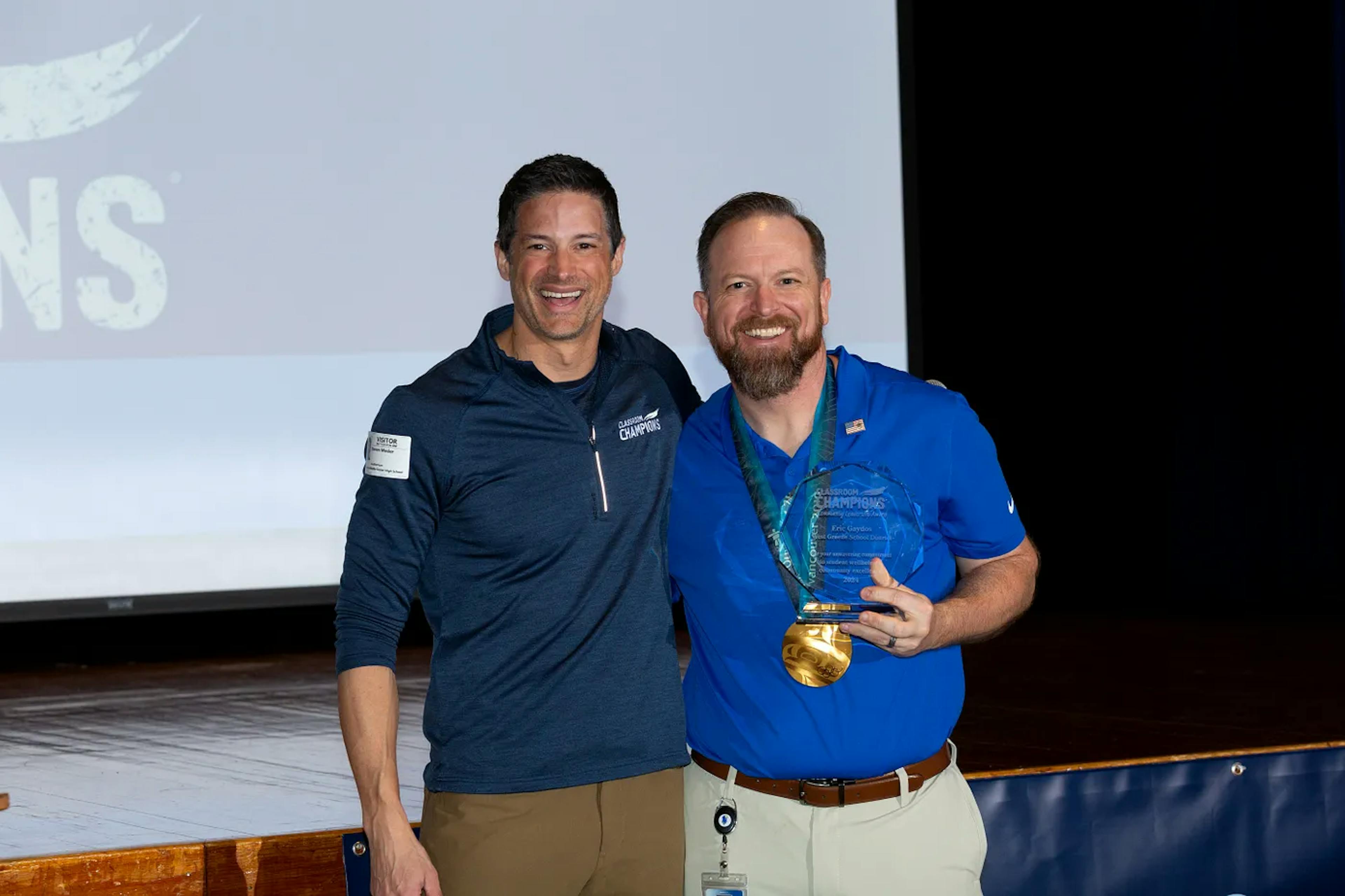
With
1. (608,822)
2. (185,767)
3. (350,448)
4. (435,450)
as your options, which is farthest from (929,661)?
(350,448)

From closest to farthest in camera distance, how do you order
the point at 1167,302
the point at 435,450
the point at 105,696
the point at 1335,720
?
the point at 435,450 < the point at 1335,720 < the point at 105,696 < the point at 1167,302

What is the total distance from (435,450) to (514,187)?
360 millimetres

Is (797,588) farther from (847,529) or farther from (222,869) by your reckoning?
(222,869)

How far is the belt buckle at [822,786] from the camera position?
1819 mm

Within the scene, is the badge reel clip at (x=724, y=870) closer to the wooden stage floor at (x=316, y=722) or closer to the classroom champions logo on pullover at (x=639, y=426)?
the classroom champions logo on pullover at (x=639, y=426)

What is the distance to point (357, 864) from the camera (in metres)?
2.29

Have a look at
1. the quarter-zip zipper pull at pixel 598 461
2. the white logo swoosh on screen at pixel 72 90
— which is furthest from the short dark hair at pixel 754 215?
the white logo swoosh on screen at pixel 72 90

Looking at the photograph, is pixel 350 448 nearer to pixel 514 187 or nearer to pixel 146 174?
pixel 146 174

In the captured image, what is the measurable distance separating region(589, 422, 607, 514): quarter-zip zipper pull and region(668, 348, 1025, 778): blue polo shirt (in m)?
0.13

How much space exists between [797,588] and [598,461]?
0.96 feet

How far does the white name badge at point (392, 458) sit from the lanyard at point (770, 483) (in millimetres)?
415

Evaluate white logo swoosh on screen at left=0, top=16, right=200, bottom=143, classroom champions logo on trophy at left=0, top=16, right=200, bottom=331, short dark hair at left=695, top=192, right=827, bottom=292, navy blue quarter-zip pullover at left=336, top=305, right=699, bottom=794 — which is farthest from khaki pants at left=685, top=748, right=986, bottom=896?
white logo swoosh on screen at left=0, top=16, right=200, bottom=143

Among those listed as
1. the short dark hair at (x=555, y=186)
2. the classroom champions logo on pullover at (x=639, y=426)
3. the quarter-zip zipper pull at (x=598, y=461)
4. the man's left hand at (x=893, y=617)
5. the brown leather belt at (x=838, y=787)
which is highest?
the short dark hair at (x=555, y=186)

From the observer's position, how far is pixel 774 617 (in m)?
1.79
